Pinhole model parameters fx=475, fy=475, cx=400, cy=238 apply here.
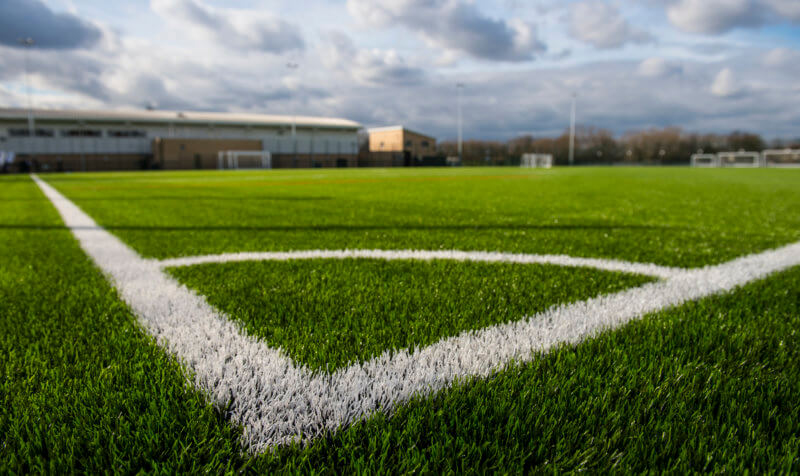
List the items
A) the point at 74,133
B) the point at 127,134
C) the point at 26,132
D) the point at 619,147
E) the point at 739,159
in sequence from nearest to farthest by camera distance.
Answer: the point at 26,132 → the point at 74,133 → the point at 127,134 → the point at 739,159 → the point at 619,147

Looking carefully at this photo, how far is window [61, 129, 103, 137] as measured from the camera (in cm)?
4884

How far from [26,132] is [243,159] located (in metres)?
21.4

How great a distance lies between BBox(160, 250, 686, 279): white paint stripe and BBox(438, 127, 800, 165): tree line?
61.5 metres

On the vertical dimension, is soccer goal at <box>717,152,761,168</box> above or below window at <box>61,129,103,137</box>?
below

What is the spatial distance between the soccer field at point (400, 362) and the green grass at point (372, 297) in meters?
0.01

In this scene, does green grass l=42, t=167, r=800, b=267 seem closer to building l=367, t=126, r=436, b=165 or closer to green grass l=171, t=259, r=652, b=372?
green grass l=171, t=259, r=652, b=372

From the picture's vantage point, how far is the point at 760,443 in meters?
0.96

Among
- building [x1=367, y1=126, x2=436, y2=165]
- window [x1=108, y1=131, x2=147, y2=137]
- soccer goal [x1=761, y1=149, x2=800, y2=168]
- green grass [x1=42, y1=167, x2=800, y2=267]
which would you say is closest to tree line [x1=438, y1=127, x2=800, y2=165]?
building [x1=367, y1=126, x2=436, y2=165]

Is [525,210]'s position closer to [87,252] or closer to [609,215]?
[609,215]

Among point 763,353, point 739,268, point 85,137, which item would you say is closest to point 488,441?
point 763,353

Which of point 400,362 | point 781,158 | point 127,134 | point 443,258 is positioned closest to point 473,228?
point 443,258

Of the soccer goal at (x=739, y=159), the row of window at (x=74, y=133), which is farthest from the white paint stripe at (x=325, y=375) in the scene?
the soccer goal at (x=739, y=159)

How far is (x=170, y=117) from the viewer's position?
54.1m

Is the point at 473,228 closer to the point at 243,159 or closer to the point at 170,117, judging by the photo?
the point at 243,159
